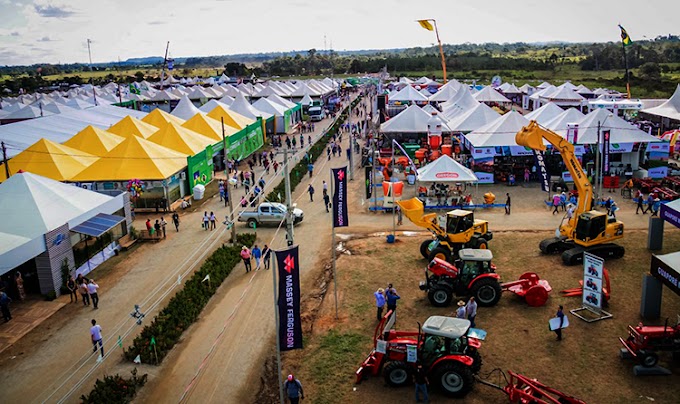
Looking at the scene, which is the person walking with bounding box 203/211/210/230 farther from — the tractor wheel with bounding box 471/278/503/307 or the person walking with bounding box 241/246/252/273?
the tractor wheel with bounding box 471/278/503/307

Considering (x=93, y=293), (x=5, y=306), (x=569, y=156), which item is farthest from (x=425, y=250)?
(x=5, y=306)

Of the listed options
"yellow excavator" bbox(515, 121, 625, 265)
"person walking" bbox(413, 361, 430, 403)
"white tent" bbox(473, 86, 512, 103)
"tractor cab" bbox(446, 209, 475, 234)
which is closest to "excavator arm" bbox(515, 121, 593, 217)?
"yellow excavator" bbox(515, 121, 625, 265)

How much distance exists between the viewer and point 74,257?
1953 cm

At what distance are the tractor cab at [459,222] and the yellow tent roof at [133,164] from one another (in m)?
15.3

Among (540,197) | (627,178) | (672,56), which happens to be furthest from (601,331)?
(672,56)

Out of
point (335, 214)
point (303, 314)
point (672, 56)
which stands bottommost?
point (303, 314)

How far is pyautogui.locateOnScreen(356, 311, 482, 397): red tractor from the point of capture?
11.3 meters

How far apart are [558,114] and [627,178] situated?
9.29 meters

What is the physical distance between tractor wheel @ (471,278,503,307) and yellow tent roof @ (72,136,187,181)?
17.6m

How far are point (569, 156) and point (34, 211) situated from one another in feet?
63.7

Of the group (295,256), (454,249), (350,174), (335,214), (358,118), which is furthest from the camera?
(358,118)

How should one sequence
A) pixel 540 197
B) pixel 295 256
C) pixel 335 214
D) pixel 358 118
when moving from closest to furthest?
pixel 295 256 < pixel 335 214 < pixel 540 197 < pixel 358 118

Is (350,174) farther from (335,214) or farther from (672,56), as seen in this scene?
(672,56)

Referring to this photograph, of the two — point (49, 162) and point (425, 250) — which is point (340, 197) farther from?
point (49, 162)
